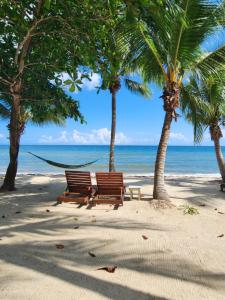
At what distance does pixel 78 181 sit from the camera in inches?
380

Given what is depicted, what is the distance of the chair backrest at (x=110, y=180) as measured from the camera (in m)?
9.28

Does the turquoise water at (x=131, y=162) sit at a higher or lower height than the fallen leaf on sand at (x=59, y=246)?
lower

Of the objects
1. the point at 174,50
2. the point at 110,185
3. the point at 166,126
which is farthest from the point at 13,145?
the point at 174,50

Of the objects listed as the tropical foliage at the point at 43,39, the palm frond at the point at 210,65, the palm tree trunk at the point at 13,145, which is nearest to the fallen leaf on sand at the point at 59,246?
the tropical foliage at the point at 43,39

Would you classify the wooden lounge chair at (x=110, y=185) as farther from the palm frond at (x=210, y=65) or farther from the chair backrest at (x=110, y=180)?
the palm frond at (x=210, y=65)

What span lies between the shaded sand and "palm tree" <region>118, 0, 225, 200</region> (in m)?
2.33

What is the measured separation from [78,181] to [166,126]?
9.18 feet

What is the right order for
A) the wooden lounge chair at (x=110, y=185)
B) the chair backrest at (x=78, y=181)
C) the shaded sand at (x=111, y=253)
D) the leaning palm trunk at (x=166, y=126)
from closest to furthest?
the shaded sand at (x=111, y=253) < the wooden lounge chair at (x=110, y=185) < the leaning palm trunk at (x=166, y=126) < the chair backrest at (x=78, y=181)

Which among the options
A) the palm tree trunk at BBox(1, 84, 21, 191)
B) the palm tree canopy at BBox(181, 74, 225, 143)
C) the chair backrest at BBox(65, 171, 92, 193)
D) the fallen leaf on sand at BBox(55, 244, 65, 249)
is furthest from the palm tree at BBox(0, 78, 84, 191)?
the fallen leaf on sand at BBox(55, 244, 65, 249)

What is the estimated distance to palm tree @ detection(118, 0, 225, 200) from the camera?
8508 millimetres

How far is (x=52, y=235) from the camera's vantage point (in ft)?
19.9

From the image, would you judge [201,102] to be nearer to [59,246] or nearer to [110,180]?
[110,180]

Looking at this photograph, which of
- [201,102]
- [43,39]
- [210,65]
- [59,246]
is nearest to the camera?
[59,246]

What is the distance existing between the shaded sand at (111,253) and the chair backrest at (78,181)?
91cm
